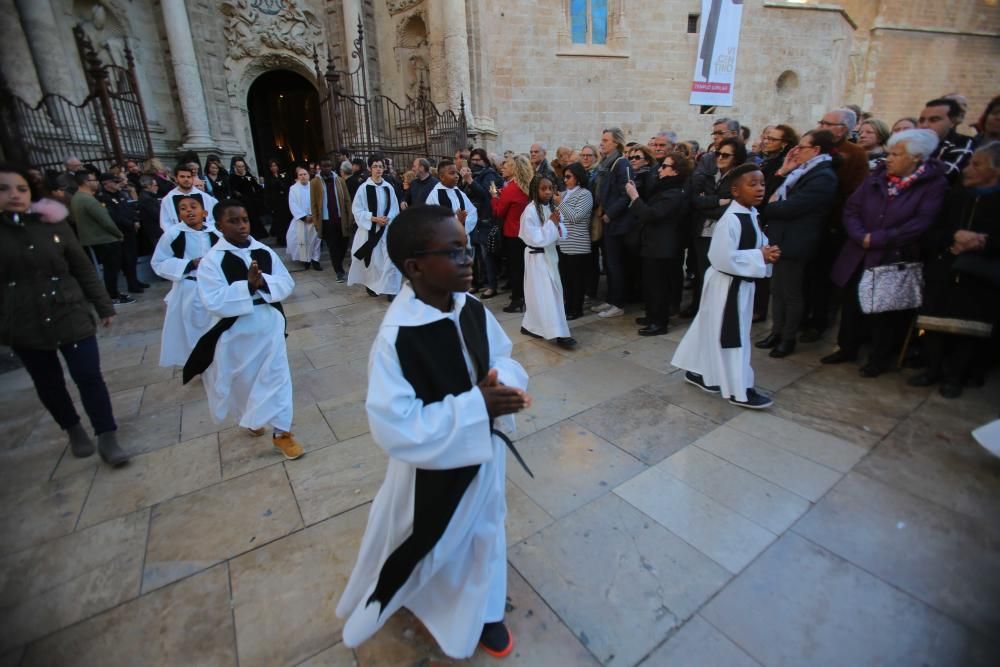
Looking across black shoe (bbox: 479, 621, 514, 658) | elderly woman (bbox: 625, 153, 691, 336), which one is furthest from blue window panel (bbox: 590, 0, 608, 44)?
black shoe (bbox: 479, 621, 514, 658)

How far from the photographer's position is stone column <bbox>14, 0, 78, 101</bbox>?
9703 millimetres

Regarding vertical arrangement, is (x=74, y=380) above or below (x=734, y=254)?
below

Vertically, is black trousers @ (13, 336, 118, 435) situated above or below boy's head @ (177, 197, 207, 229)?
below

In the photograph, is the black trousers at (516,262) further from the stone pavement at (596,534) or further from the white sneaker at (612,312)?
the stone pavement at (596,534)

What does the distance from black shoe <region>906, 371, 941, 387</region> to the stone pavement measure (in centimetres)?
9

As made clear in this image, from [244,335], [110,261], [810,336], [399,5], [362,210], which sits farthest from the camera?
[399,5]

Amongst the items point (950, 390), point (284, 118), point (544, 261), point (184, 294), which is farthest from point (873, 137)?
point (284, 118)

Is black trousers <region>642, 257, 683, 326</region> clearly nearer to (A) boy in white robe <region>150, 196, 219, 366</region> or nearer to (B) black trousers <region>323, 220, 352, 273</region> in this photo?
(A) boy in white robe <region>150, 196, 219, 366</region>

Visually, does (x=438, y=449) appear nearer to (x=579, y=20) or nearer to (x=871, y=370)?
(x=871, y=370)

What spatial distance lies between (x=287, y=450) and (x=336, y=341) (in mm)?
2582

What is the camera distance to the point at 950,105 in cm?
448

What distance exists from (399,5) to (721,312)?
14241 millimetres

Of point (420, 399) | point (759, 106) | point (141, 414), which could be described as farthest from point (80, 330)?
point (759, 106)

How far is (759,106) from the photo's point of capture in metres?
16.9
